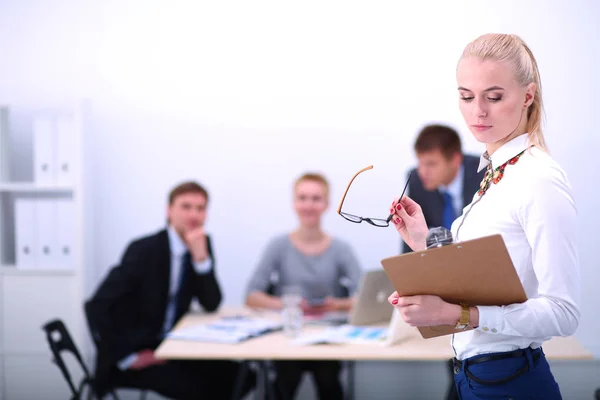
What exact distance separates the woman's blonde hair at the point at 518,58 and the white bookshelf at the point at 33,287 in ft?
9.02

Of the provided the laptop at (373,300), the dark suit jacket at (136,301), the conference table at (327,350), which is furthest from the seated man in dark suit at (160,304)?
the laptop at (373,300)

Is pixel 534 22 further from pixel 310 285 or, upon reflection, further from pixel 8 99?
pixel 8 99

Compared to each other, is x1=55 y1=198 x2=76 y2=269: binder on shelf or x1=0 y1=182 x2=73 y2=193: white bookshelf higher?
x1=0 y1=182 x2=73 y2=193: white bookshelf

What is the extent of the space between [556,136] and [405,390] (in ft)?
5.99

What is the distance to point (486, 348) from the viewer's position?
4.00 ft

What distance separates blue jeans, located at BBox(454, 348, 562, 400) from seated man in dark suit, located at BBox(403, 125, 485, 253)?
150 cm

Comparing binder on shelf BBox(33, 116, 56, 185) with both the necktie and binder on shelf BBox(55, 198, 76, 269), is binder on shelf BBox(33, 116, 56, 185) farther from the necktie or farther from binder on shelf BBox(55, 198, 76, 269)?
the necktie

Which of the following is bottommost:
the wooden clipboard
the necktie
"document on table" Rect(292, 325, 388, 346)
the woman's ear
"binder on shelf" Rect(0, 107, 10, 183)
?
"document on table" Rect(292, 325, 388, 346)

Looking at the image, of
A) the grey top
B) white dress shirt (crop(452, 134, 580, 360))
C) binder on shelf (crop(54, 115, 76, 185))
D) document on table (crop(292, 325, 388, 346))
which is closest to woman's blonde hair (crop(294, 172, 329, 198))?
the grey top

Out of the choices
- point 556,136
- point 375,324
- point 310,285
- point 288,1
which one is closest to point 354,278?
point 310,285

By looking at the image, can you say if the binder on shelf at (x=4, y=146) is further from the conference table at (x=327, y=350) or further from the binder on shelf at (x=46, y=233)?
the conference table at (x=327, y=350)

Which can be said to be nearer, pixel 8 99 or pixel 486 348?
pixel 486 348

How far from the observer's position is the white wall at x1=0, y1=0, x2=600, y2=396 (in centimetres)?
407

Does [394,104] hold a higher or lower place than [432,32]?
lower
